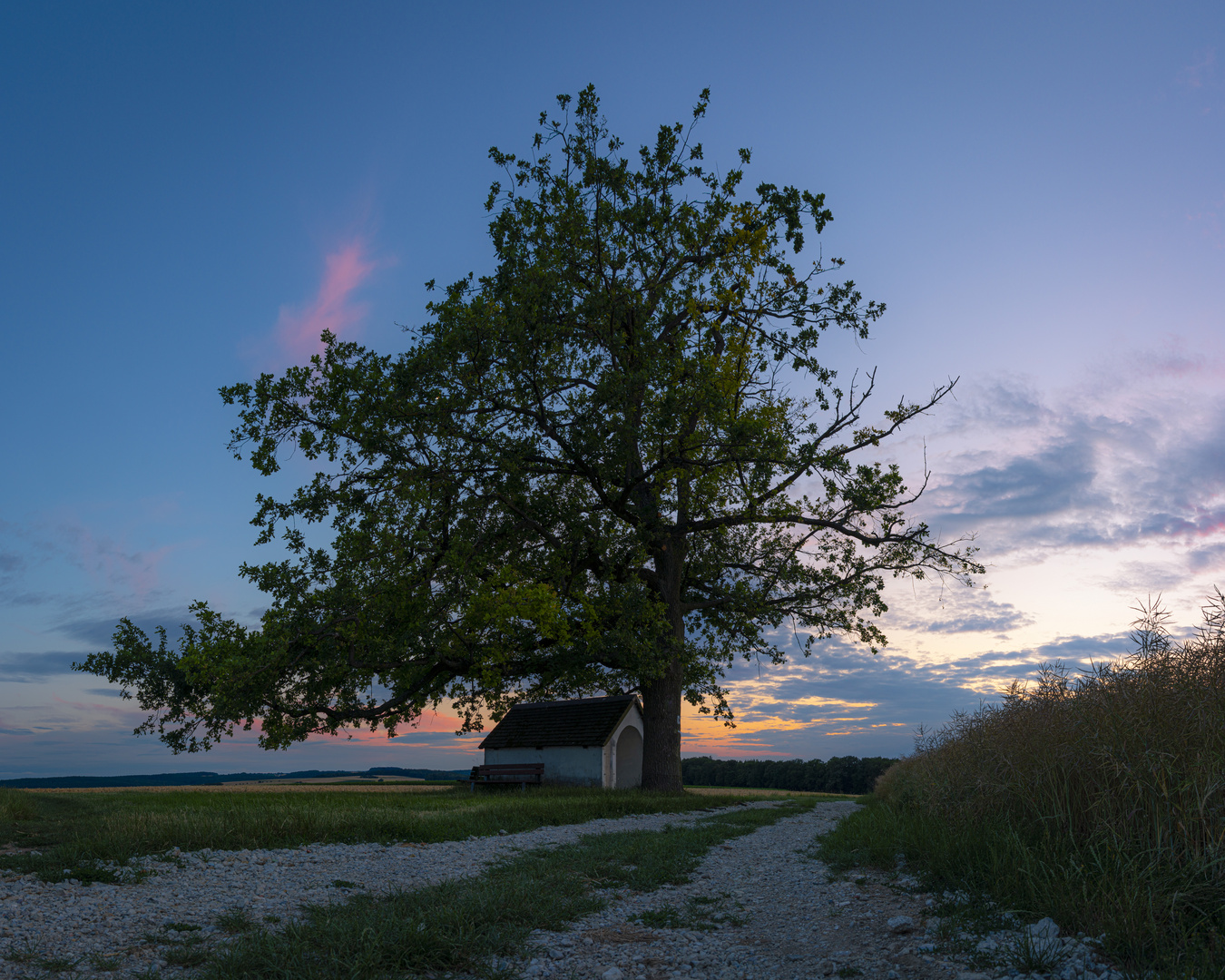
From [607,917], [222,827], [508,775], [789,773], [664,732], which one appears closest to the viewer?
[607,917]

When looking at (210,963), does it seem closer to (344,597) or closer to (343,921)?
(343,921)

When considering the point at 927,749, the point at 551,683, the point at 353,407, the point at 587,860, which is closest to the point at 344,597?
the point at 353,407

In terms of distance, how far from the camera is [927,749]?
48.6 ft

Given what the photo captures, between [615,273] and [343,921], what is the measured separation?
1743 centimetres

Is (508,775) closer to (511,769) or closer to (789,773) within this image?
(511,769)

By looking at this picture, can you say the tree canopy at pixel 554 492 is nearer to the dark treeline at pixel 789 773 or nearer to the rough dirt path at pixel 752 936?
the rough dirt path at pixel 752 936

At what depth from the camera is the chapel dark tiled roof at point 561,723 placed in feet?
88.5

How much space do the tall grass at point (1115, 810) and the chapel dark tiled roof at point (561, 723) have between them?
19337mm

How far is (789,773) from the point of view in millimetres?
62688

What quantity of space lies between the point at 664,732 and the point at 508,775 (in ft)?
29.1

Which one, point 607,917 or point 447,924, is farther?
point 607,917

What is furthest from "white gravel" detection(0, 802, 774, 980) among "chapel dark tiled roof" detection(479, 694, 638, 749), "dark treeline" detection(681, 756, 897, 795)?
"dark treeline" detection(681, 756, 897, 795)

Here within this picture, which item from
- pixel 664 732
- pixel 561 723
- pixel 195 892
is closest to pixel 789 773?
pixel 561 723

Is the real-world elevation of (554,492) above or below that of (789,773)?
above
